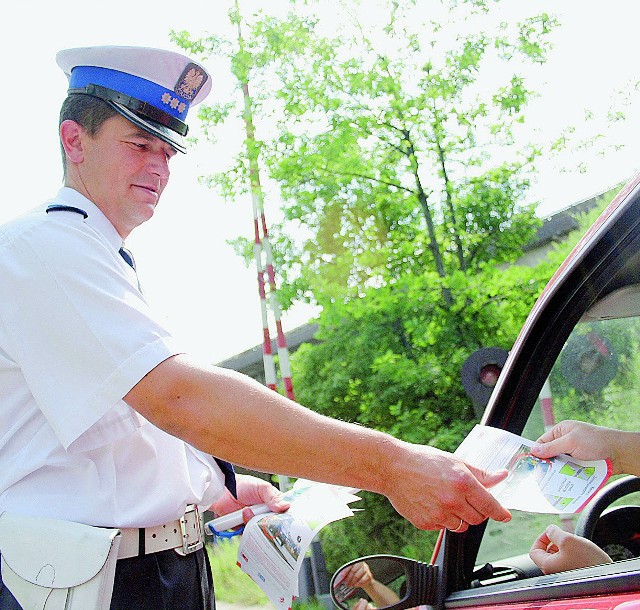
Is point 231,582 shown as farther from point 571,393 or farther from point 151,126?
point 571,393

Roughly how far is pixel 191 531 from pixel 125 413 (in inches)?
15.1

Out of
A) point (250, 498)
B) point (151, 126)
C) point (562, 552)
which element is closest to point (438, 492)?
point (562, 552)

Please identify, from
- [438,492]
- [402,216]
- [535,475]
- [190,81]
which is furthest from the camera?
[402,216]

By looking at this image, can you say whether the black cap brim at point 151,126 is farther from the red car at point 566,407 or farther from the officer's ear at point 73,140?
the red car at point 566,407

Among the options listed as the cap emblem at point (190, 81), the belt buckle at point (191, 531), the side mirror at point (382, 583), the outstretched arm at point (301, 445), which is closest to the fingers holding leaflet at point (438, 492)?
the outstretched arm at point (301, 445)

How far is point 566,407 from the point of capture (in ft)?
5.58

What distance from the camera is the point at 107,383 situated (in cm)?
148

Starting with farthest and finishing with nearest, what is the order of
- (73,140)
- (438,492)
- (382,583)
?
1. (73,140)
2. (382,583)
3. (438,492)

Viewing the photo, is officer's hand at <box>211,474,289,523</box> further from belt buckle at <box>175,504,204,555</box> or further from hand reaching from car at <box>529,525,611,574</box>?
hand reaching from car at <box>529,525,611,574</box>

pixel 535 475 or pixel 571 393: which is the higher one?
pixel 571 393

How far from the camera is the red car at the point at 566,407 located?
1.49 meters

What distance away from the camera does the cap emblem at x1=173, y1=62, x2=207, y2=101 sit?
216 cm

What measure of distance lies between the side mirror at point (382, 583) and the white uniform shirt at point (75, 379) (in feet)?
1.36

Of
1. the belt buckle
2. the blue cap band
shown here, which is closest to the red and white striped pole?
the blue cap band
